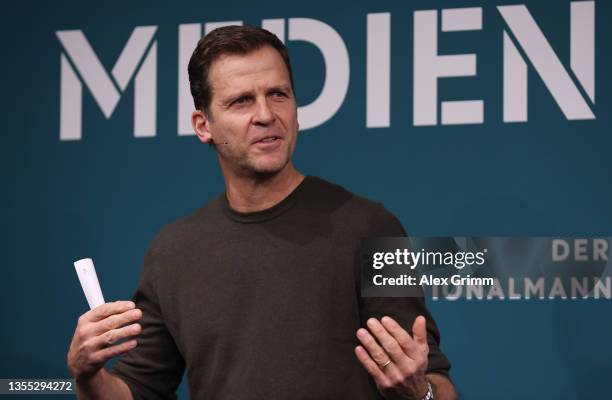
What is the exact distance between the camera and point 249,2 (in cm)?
258

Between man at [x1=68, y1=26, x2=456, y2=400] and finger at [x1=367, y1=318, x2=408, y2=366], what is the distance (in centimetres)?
17

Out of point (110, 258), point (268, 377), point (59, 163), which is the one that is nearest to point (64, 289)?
point (110, 258)

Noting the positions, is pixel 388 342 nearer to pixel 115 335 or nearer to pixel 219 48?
pixel 115 335

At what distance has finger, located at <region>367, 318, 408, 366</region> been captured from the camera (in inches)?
54.1

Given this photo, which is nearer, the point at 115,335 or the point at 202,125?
the point at 115,335

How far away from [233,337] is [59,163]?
1.28 metres

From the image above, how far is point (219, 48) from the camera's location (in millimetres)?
1784

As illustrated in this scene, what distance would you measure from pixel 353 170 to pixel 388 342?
1102 mm

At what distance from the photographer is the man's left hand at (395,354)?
1.38 meters

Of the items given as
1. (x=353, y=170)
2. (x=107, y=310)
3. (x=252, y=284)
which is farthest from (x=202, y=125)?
(x=353, y=170)

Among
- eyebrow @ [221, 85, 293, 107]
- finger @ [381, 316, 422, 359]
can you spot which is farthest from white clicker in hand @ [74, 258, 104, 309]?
finger @ [381, 316, 422, 359]

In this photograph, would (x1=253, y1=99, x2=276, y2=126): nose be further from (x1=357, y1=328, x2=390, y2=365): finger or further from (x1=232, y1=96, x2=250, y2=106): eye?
(x1=357, y1=328, x2=390, y2=365): finger

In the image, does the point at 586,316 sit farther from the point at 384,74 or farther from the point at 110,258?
the point at 110,258

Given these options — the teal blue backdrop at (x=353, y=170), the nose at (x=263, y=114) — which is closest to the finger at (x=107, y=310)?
the nose at (x=263, y=114)
